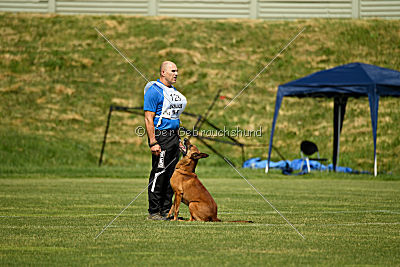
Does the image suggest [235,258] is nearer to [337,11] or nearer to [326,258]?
[326,258]

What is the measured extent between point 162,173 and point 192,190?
882 millimetres

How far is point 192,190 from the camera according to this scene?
30.6 ft

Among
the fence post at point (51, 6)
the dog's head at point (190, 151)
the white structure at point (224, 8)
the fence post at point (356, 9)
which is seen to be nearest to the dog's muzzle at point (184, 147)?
the dog's head at point (190, 151)

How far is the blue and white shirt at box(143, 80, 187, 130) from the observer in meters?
9.88

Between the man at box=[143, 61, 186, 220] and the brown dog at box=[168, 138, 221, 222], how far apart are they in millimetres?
504

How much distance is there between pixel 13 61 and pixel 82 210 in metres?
23.6

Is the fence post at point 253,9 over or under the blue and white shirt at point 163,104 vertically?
over

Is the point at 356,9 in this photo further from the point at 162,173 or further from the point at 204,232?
the point at 204,232

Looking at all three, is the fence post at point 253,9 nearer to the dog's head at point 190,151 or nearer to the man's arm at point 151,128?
the man's arm at point 151,128

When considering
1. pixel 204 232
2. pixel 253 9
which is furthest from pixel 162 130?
pixel 253 9

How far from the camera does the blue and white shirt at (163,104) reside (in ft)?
32.4

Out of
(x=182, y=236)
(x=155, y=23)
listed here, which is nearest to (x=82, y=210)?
(x=182, y=236)

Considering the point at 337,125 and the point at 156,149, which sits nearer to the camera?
the point at 156,149

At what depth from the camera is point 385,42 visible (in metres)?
35.6
